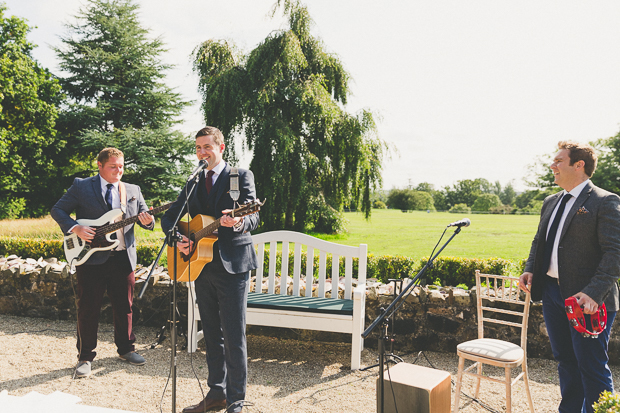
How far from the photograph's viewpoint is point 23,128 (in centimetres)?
1928

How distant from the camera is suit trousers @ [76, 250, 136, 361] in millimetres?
3787

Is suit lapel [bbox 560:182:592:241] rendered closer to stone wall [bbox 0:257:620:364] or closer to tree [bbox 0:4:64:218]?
stone wall [bbox 0:257:620:364]

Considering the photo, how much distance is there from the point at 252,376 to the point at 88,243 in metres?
1.98

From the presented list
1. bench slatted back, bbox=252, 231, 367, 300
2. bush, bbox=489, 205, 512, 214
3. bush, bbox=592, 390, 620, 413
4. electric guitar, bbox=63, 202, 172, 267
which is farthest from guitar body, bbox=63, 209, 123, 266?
bush, bbox=489, 205, 512, 214

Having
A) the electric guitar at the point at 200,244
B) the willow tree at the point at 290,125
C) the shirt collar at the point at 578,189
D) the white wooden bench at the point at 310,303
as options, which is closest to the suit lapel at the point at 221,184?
the electric guitar at the point at 200,244

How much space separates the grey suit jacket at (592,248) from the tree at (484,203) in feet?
217

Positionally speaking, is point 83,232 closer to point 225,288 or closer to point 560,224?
point 225,288

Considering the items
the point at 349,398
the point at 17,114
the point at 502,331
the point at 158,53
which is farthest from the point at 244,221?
the point at 17,114

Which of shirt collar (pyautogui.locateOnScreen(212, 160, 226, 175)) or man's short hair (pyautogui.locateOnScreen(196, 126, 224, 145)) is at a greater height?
man's short hair (pyautogui.locateOnScreen(196, 126, 224, 145))

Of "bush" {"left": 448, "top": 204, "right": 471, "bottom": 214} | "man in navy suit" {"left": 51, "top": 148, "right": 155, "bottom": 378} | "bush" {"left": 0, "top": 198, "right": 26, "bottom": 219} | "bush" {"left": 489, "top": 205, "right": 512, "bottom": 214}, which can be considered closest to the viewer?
"man in navy suit" {"left": 51, "top": 148, "right": 155, "bottom": 378}

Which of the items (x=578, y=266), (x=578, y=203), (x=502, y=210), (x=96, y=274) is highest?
(x=502, y=210)

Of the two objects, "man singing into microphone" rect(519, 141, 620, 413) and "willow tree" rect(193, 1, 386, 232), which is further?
"willow tree" rect(193, 1, 386, 232)

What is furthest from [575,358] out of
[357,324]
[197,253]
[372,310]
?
[197,253]

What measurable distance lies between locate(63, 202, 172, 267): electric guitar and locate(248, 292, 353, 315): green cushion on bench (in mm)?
1356
